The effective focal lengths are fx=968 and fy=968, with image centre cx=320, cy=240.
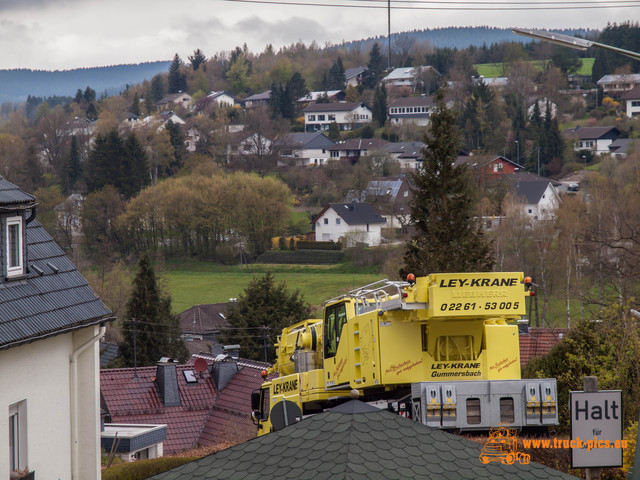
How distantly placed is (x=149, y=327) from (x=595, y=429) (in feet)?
154

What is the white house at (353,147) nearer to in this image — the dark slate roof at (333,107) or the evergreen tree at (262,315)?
the dark slate roof at (333,107)

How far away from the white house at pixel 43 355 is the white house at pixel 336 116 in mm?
163953

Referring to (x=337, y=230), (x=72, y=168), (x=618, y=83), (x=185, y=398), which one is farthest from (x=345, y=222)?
(x=618, y=83)

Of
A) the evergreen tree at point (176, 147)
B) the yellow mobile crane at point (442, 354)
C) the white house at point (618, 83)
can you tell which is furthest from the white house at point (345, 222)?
the yellow mobile crane at point (442, 354)

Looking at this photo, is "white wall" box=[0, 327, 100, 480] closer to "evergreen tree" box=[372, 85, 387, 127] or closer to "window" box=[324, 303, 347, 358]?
"window" box=[324, 303, 347, 358]

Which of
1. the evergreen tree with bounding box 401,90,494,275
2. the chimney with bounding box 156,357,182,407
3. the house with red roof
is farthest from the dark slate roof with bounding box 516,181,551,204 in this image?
the chimney with bounding box 156,357,182,407

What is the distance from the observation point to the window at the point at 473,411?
1678 cm

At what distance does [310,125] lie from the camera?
7215 inches

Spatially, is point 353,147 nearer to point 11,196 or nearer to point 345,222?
point 345,222

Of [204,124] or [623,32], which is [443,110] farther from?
[623,32]

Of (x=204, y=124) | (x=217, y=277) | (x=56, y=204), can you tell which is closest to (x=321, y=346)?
(x=217, y=277)

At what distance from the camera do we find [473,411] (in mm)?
16891

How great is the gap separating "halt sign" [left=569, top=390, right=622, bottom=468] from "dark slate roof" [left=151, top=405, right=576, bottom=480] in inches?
83.0

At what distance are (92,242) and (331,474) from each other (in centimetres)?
9828
